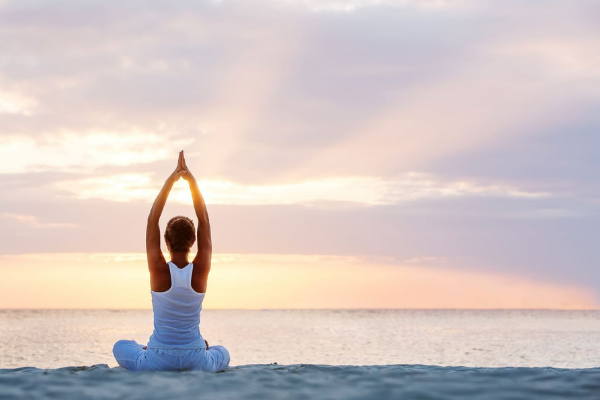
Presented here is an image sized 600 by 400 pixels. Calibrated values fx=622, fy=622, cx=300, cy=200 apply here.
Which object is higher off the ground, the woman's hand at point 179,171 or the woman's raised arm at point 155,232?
the woman's hand at point 179,171

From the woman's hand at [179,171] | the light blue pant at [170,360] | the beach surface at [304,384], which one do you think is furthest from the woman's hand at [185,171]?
the beach surface at [304,384]

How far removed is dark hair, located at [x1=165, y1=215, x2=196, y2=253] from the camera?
24.2 ft

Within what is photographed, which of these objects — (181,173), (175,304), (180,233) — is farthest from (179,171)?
(175,304)

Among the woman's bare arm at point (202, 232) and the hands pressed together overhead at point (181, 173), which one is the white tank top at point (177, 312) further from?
the hands pressed together overhead at point (181, 173)

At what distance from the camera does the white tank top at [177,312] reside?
7.34 m

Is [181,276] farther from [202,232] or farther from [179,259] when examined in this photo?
[202,232]

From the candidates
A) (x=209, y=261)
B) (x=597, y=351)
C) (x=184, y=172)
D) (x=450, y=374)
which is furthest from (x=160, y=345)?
(x=597, y=351)

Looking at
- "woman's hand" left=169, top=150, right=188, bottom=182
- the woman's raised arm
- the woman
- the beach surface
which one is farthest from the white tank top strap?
"woman's hand" left=169, top=150, right=188, bottom=182

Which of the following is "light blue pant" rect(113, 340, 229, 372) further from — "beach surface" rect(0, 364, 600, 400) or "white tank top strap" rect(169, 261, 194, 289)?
"white tank top strap" rect(169, 261, 194, 289)

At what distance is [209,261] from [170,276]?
0.52 metres

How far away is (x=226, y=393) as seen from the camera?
5844 millimetres

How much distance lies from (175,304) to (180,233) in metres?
0.84

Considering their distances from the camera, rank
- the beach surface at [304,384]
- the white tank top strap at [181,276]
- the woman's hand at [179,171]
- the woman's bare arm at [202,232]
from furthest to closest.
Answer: the woman's hand at [179,171] → the woman's bare arm at [202,232] → the white tank top strap at [181,276] → the beach surface at [304,384]

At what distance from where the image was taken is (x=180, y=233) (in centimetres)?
738
